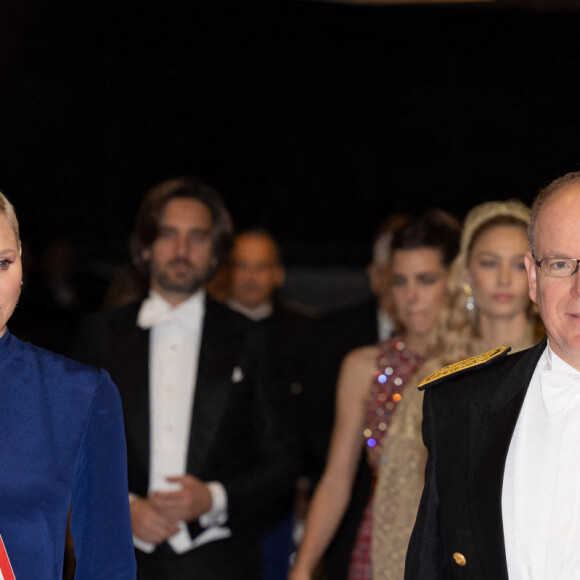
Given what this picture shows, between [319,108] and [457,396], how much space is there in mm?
7044

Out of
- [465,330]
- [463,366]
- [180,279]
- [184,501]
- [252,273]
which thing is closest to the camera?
[463,366]

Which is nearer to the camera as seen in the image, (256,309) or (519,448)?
(519,448)

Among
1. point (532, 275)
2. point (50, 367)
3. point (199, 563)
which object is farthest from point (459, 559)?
point (199, 563)

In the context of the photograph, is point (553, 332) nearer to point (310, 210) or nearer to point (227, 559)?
point (227, 559)

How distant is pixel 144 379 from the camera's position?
346 centimetres

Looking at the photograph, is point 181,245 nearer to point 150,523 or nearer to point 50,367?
point 150,523

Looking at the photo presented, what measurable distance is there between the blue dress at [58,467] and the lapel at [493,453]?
2.28ft

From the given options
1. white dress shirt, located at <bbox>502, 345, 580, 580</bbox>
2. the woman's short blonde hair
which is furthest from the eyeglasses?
the woman's short blonde hair

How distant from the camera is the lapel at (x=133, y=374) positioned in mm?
3395

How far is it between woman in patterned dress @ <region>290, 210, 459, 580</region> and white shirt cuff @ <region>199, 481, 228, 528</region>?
31cm

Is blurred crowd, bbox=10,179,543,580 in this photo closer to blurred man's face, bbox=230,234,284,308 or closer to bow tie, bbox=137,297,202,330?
bow tie, bbox=137,297,202,330

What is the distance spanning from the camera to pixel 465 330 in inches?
133

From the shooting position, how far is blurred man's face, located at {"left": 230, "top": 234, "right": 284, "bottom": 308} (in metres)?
6.24

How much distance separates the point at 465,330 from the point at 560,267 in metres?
1.43
